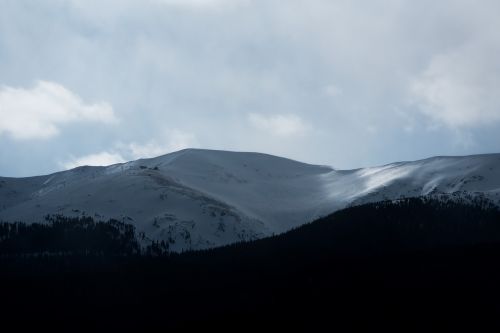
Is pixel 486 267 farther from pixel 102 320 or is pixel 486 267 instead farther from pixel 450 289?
pixel 102 320

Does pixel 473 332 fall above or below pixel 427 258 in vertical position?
below

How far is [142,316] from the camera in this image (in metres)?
179

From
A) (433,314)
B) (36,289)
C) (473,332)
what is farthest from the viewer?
(36,289)

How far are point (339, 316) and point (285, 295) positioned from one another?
54.1 ft

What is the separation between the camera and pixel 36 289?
196625 mm

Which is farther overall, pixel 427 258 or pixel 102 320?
pixel 427 258

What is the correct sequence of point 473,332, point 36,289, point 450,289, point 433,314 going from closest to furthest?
point 473,332 < point 433,314 < point 450,289 < point 36,289

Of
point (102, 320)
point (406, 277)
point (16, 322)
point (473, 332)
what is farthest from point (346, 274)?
point (16, 322)

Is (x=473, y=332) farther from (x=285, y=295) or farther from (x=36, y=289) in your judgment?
(x=36, y=289)

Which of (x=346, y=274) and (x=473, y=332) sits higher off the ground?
(x=346, y=274)

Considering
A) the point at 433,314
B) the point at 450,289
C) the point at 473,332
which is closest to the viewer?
the point at 473,332

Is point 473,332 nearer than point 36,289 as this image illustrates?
Yes

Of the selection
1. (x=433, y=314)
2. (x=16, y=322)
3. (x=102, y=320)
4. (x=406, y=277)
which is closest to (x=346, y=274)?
(x=406, y=277)

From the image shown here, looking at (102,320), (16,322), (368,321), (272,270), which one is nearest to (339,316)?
(368,321)
